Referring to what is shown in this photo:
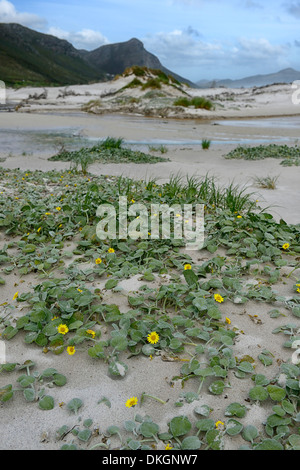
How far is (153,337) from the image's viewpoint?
7.88 ft

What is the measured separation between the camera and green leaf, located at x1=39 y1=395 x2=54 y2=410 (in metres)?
1.99

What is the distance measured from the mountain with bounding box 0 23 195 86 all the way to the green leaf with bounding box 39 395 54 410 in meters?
121

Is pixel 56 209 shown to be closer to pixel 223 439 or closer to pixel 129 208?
pixel 129 208

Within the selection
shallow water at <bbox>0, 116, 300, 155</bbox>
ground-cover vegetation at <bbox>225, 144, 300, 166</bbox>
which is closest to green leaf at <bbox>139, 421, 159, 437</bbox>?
ground-cover vegetation at <bbox>225, 144, 300, 166</bbox>

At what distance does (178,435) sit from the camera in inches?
71.4

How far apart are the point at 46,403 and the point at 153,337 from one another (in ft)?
2.34

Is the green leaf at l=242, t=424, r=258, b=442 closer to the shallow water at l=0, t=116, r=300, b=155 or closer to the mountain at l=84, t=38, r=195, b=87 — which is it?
the shallow water at l=0, t=116, r=300, b=155

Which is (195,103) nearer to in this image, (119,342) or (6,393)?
(119,342)

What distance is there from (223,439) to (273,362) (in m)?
0.65

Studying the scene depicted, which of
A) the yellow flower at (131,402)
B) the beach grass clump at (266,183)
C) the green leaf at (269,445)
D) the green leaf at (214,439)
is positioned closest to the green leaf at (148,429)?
the yellow flower at (131,402)

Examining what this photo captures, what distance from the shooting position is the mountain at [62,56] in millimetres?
123562

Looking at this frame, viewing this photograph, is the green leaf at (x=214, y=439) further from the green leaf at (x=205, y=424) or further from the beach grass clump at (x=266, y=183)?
the beach grass clump at (x=266, y=183)

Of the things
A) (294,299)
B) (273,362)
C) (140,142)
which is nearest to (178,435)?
(273,362)

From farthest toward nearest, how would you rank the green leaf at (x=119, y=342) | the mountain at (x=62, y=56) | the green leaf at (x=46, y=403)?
1. the mountain at (x=62, y=56)
2. the green leaf at (x=119, y=342)
3. the green leaf at (x=46, y=403)
